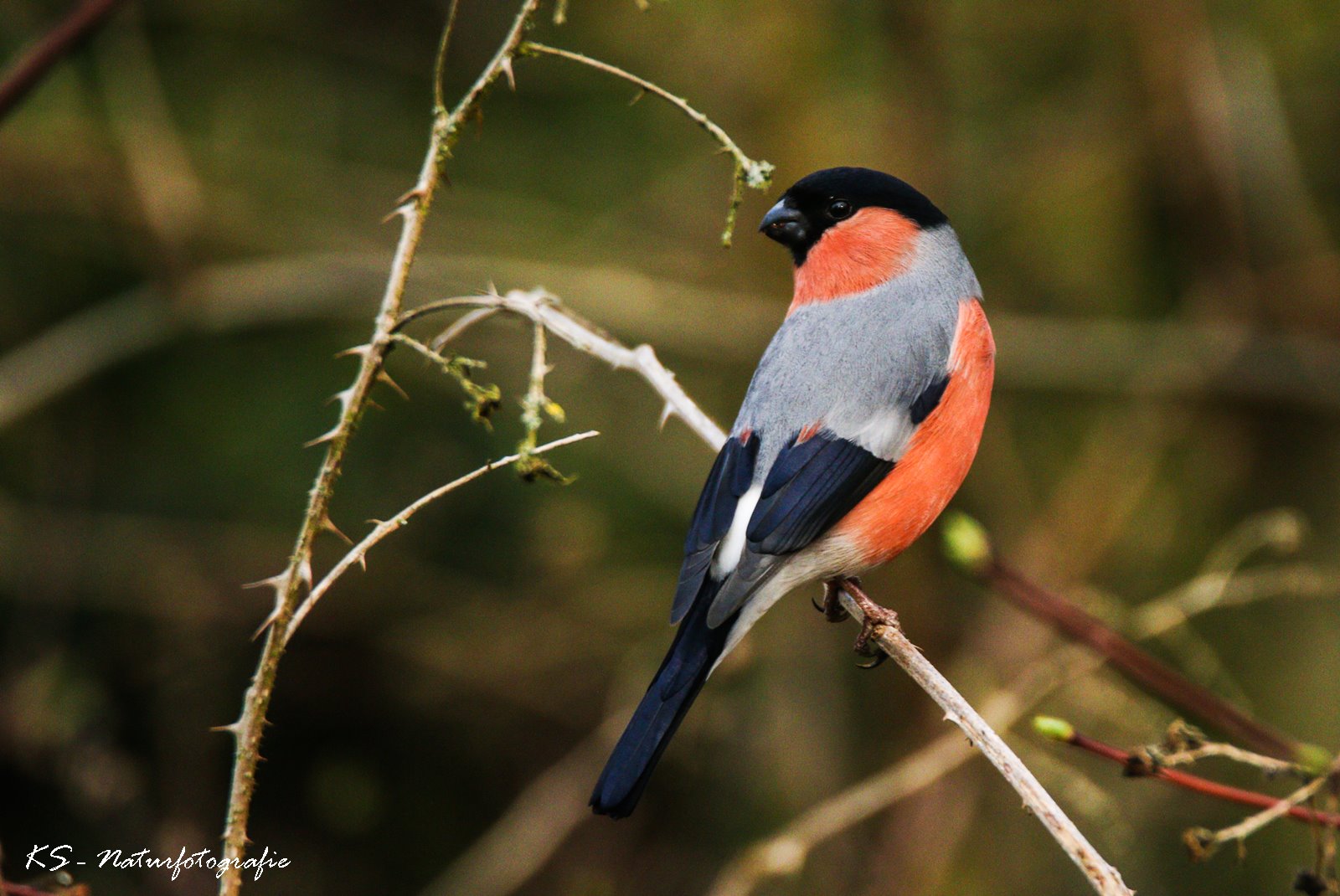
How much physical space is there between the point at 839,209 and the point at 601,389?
6.78 feet

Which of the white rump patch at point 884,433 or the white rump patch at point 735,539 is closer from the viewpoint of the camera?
the white rump patch at point 735,539

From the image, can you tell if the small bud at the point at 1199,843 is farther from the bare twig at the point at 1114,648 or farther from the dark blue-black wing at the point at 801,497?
the dark blue-black wing at the point at 801,497

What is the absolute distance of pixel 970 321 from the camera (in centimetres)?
337

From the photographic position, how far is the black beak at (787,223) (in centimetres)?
368

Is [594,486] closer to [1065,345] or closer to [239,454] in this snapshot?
[239,454]

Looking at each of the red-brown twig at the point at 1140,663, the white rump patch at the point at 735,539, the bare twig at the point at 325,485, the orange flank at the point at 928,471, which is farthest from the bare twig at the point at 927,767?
the bare twig at the point at 325,485

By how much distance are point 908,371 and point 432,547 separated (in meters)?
2.65

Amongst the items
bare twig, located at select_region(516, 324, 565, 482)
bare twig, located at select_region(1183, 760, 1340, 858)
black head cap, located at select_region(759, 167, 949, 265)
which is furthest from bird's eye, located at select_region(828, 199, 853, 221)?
bare twig, located at select_region(1183, 760, 1340, 858)

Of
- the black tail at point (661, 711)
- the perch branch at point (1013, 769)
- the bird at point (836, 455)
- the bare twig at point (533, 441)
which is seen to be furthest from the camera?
the bird at point (836, 455)

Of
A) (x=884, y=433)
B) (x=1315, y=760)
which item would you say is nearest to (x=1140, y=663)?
(x=1315, y=760)

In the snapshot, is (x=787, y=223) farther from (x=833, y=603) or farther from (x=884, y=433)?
(x=833, y=603)

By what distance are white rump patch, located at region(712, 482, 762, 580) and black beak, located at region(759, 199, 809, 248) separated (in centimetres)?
99

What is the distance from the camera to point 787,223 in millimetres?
3691

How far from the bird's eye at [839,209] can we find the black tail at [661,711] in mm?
1291
